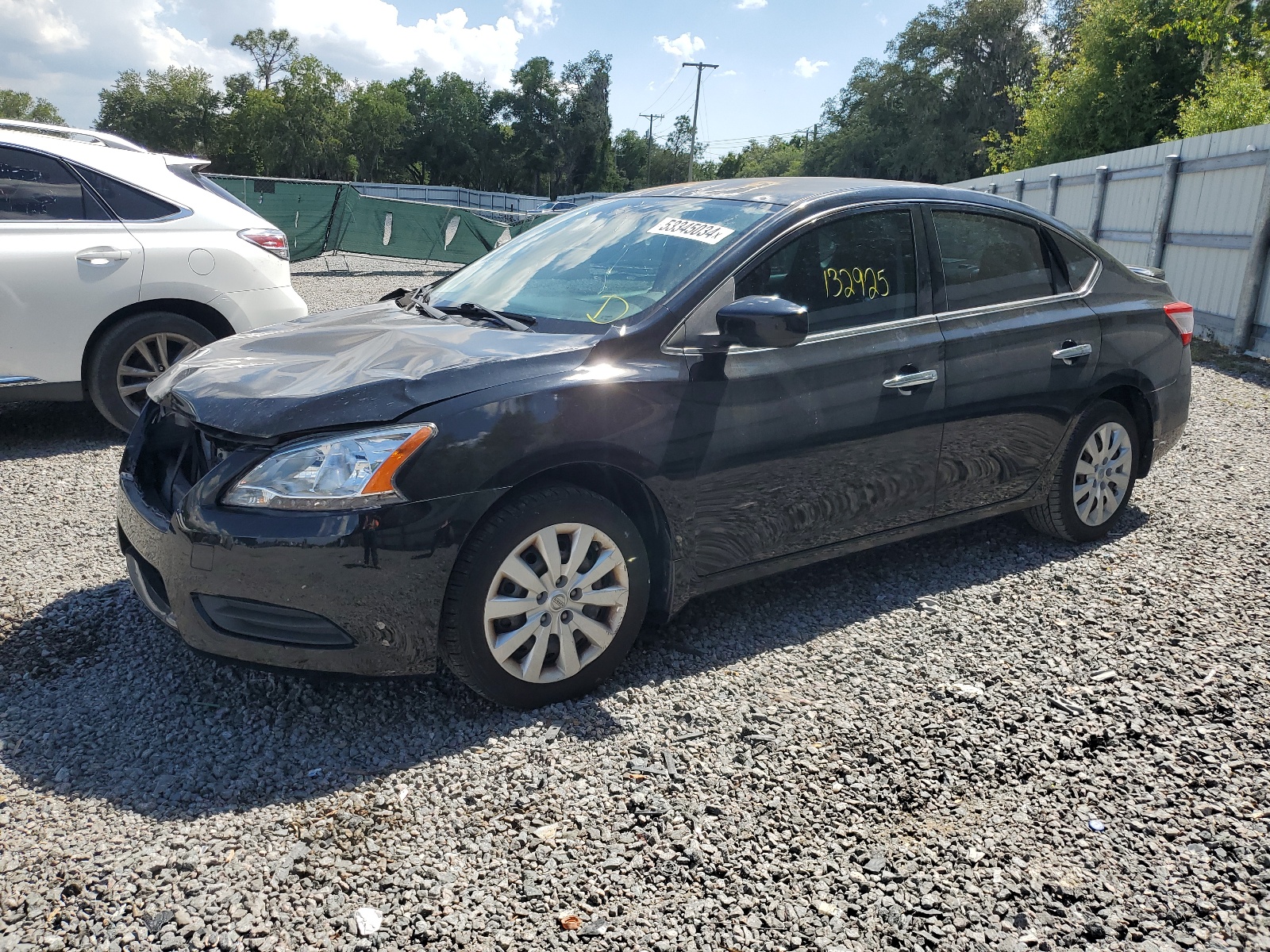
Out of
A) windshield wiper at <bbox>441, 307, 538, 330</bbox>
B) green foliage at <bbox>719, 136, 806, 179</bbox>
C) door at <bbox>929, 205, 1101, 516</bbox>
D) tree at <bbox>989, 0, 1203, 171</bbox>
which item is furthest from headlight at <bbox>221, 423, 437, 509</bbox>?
green foliage at <bbox>719, 136, 806, 179</bbox>

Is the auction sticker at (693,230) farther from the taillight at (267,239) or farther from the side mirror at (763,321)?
the taillight at (267,239)

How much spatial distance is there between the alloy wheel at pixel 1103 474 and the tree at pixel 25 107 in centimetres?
13225

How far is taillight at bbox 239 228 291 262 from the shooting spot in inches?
251

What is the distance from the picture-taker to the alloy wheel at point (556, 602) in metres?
2.90

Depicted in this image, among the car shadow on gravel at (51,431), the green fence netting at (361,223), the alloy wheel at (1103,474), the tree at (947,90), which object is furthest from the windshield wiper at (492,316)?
the tree at (947,90)

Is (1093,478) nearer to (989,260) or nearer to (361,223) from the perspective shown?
(989,260)

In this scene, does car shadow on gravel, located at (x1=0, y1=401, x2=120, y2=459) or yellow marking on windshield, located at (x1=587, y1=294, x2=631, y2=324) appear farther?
car shadow on gravel, located at (x1=0, y1=401, x2=120, y2=459)

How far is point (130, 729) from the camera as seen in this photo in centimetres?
293

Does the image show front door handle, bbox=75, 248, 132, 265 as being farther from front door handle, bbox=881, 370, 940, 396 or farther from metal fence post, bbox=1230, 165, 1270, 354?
metal fence post, bbox=1230, 165, 1270, 354

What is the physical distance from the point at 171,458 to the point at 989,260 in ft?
10.9

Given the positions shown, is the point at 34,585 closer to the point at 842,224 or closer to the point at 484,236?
the point at 842,224

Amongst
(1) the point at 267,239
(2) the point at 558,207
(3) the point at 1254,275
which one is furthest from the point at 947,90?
(1) the point at 267,239

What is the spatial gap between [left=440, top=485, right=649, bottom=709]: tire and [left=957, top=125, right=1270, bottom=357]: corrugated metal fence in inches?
331

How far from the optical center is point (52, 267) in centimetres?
567
